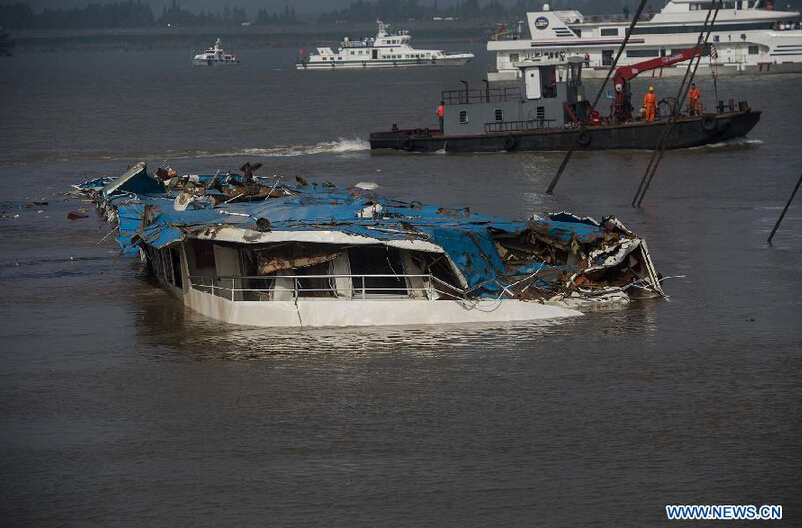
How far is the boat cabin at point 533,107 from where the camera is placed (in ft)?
160

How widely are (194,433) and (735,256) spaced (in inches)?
574

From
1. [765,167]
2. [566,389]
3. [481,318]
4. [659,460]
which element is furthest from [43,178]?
[659,460]

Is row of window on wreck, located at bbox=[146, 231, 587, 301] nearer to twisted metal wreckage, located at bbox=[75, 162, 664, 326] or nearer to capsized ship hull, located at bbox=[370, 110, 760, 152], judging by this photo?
twisted metal wreckage, located at bbox=[75, 162, 664, 326]

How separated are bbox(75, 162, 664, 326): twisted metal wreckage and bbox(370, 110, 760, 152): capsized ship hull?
23808 millimetres

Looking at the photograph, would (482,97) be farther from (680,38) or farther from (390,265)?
(680,38)

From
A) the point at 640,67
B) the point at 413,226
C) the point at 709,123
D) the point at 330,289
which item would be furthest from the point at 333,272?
the point at 640,67

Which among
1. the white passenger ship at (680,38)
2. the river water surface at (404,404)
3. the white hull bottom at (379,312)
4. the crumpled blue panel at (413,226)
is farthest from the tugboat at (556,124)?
the white passenger ship at (680,38)

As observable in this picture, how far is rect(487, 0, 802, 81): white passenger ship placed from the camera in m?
99.8

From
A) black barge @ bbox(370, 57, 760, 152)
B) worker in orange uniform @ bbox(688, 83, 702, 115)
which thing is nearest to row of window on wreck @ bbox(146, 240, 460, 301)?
black barge @ bbox(370, 57, 760, 152)

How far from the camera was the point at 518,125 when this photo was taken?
164 feet

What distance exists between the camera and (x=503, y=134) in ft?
161

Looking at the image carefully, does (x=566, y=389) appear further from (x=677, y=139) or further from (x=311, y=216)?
(x=677, y=139)

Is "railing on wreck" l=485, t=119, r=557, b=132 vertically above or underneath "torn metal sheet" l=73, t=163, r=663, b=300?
underneath

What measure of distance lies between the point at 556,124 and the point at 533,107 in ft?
4.01
